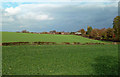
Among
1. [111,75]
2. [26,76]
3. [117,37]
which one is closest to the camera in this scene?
[26,76]

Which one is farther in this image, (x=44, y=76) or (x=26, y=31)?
(x=26, y=31)

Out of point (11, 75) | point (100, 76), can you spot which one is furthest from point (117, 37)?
point (11, 75)

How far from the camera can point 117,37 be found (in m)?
36.6

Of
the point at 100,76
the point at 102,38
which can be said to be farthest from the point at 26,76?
the point at 102,38

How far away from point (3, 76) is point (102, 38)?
39787 mm

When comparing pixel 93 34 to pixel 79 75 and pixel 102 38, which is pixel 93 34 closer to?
pixel 102 38

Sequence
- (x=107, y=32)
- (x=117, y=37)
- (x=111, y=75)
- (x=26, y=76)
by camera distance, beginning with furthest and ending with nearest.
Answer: (x=107, y=32), (x=117, y=37), (x=111, y=75), (x=26, y=76)

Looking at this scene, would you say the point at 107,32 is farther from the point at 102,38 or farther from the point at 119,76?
the point at 119,76

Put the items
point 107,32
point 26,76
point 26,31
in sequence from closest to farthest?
point 26,76, point 107,32, point 26,31

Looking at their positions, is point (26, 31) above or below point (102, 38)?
above

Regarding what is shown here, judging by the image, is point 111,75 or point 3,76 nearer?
point 3,76

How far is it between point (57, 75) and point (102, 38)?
126 feet

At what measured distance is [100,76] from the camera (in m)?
6.98

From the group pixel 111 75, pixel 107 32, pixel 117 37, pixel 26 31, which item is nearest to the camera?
pixel 111 75
